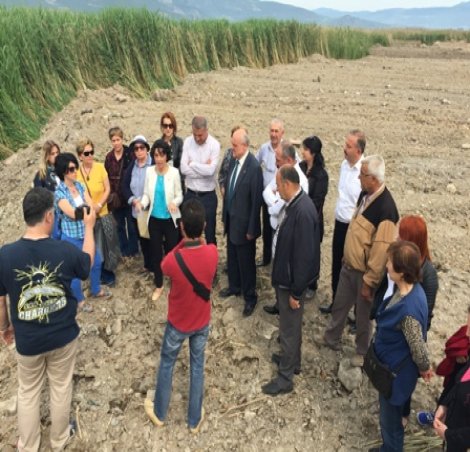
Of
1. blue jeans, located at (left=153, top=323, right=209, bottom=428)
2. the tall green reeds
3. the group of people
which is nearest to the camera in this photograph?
the group of people

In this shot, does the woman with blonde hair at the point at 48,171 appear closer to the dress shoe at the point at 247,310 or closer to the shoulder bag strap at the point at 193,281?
the shoulder bag strap at the point at 193,281

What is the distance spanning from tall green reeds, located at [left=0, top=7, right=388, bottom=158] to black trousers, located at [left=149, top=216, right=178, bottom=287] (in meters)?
6.29

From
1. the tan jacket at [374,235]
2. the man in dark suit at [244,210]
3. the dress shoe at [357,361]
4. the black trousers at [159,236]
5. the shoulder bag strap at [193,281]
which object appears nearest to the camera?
the shoulder bag strap at [193,281]

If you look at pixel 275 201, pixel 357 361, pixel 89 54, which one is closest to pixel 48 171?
pixel 275 201

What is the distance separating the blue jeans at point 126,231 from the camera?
523 centimetres

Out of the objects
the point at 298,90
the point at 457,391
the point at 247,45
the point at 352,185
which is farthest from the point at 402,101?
the point at 457,391

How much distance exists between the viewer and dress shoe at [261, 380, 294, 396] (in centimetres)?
360

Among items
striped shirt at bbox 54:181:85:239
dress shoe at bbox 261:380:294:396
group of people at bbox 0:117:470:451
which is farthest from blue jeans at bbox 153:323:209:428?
striped shirt at bbox 54:181:85:239

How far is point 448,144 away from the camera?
9.03 metres

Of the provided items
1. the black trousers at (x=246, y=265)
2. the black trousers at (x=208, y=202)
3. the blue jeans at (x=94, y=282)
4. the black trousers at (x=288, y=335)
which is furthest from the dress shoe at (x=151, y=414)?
the black trousers at (x=208, y=202)

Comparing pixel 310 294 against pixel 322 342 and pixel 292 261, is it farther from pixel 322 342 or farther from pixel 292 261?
pixel 292 261

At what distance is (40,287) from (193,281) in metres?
0.99

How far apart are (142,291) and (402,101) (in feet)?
34.7

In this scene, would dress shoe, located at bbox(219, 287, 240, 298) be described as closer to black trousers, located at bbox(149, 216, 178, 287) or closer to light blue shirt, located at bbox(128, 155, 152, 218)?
black trousers, located at bbox(149, 216, 178, 287)
